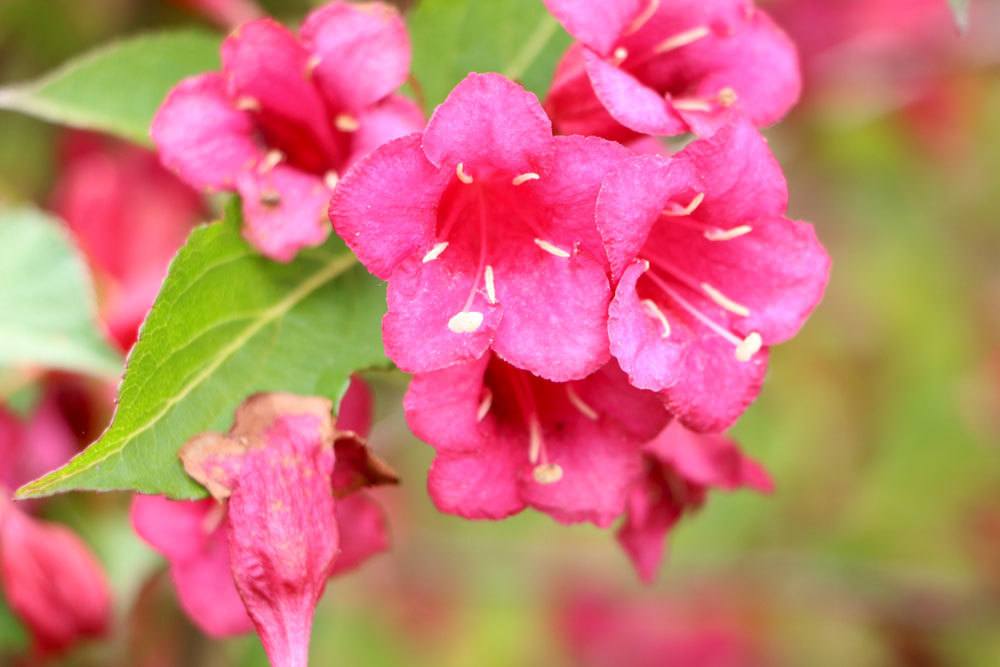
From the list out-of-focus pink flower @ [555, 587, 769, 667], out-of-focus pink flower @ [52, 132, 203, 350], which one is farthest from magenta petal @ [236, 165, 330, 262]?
out-of-focus pink flower @ [555, 587, 769, 667]

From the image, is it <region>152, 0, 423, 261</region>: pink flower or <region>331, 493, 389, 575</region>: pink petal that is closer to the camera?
<region>152, 0, 423, 261</region>: pink flower

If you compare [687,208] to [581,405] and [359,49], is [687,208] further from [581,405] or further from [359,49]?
[359,49]

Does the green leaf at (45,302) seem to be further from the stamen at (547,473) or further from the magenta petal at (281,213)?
the stamen at (547,473)

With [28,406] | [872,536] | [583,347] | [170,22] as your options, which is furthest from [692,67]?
[872,536]

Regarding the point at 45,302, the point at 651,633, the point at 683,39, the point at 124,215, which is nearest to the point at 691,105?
the point at 683,39

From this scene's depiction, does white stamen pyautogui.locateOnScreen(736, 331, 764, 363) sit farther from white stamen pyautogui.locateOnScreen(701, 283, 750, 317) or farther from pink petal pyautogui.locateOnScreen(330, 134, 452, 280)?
pink petal pyautogui.locateOnScreen(330, 134, 452, 280)

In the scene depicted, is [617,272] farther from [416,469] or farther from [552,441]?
[416,469]
